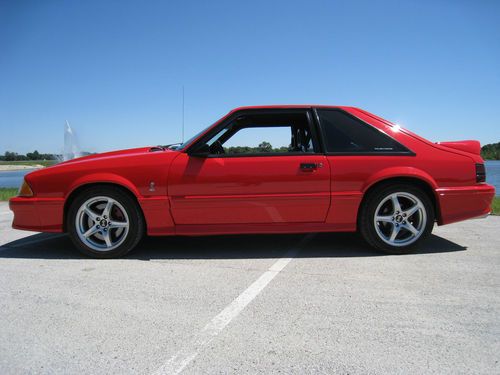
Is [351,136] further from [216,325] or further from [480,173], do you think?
[216,325]

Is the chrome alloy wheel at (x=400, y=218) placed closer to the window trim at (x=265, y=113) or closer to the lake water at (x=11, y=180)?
the window trim at (x=265, y=113)

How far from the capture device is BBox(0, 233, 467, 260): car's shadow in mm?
3705

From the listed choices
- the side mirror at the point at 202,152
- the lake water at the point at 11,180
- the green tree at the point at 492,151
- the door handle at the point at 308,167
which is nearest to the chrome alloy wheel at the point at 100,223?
the side mirror at the point at 202,152

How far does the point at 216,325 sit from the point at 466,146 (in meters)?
3.33

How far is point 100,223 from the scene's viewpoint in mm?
3648

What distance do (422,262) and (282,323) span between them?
74.1 inches

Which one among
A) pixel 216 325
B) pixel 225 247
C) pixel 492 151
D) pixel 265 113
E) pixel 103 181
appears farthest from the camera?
pixel 492 151

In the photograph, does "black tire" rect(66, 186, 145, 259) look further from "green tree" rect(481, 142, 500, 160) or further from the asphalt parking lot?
"green tree" rect(481, 142, 500, 160)

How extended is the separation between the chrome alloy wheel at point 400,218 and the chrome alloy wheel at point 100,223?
2602 mm

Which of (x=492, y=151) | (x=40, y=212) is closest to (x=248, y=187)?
(x=40, y=212)

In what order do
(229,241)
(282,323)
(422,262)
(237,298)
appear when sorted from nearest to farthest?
(282,323) < (237,298) < (422,262) < (229,241)

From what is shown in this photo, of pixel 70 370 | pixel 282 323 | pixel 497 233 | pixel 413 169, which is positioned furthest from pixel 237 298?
pixel 497 233

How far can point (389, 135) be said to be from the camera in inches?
148

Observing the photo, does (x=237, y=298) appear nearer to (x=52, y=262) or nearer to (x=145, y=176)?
(x=145, y=176)
